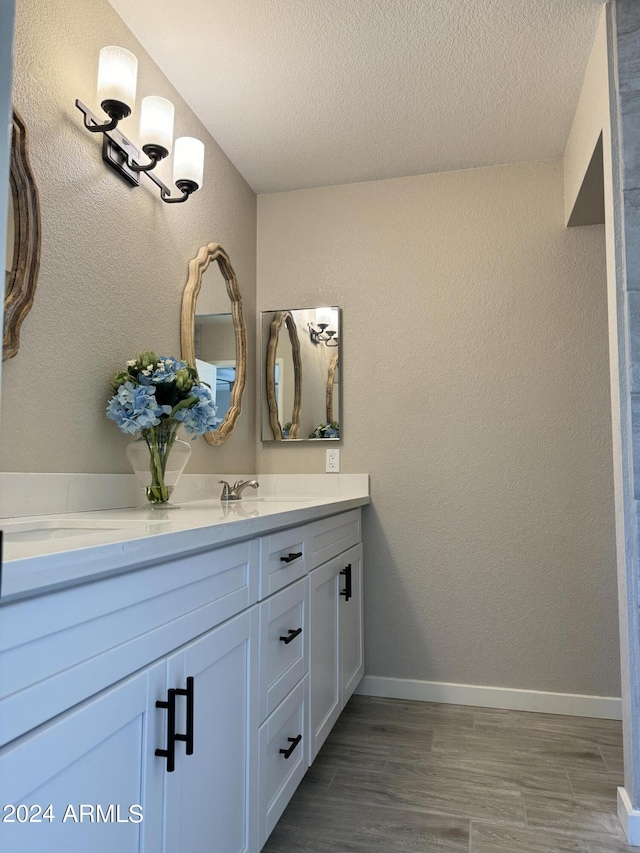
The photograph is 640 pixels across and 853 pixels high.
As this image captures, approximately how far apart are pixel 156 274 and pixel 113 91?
1.89ft

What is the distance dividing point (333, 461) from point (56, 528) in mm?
1665

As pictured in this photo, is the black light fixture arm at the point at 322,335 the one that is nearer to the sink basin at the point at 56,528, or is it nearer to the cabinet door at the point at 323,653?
the cabinet door at the point at 323,653

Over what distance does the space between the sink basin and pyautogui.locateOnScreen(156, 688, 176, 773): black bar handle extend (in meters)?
0.33

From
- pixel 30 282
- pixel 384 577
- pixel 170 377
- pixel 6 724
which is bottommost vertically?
pixel 384 577

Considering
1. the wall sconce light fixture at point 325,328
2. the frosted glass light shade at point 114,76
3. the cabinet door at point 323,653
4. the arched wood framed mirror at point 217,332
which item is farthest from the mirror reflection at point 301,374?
the frosted glass light shade at point 114,76

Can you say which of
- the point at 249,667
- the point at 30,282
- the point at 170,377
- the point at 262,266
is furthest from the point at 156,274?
the point at 249,667

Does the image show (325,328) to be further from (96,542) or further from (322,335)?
(96,542)

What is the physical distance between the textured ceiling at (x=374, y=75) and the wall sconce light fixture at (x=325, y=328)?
644 millimetres

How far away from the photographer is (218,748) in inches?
47.3

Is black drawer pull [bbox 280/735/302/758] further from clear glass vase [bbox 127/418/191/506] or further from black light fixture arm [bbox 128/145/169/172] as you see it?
black light fixture arm [bbox 128/145/169/172]

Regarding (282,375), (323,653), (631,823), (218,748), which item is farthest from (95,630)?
(282,375)

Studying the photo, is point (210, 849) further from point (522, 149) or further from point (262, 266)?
point (522, 149)

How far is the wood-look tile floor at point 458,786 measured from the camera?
166cm

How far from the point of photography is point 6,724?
0.68m
